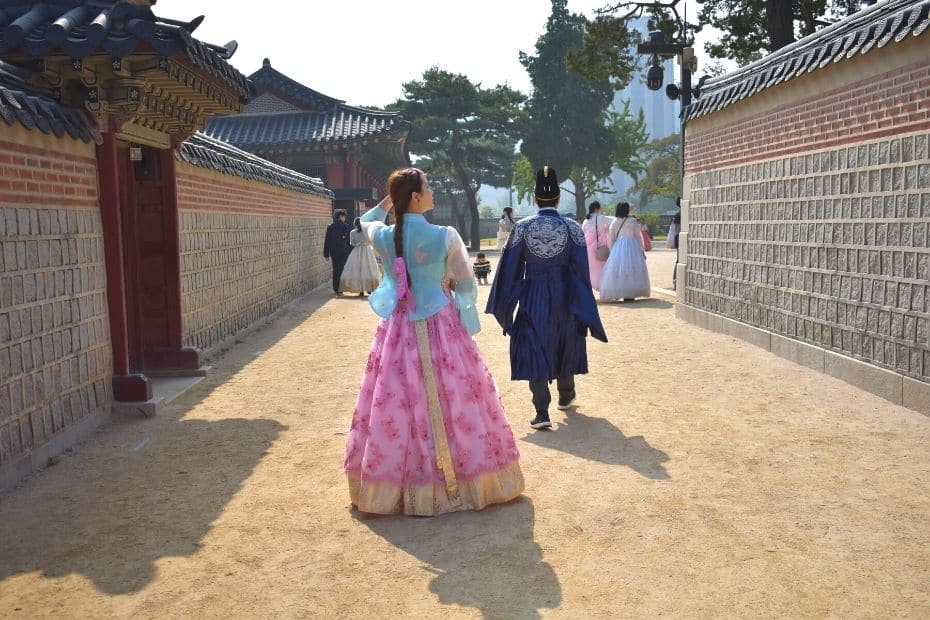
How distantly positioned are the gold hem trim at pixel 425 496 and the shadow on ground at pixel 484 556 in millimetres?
42

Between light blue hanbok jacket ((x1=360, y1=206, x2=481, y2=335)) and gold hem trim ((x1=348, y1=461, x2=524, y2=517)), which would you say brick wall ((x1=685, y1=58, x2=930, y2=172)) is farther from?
gold hem trim ((x1=348, y1=461, x2=524, y2=517))

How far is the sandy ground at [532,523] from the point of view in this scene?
11.0 ft

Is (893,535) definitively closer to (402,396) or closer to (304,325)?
(402,396)

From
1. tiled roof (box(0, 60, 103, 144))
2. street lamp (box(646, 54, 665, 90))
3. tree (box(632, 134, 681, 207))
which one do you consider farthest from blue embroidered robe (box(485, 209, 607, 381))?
tree (box(632, 134, 681, 207))

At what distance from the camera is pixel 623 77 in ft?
63.5

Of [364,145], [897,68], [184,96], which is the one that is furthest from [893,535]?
[364,145]

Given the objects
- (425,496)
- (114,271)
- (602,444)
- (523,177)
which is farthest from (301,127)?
(523,177)

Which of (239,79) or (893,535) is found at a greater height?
(239,79)

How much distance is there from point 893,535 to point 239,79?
641 centimetres

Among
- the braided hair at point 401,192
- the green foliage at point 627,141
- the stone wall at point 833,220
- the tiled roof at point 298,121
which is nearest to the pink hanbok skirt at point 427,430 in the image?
the braided hair at point 401,192

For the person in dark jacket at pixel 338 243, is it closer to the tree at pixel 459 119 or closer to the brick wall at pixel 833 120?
the brick wall at pixel 833 120

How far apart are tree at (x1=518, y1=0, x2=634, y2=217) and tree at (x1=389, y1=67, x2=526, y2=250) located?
1.27 meters

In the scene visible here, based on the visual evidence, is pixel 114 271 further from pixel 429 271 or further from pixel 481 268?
pixel 481 268

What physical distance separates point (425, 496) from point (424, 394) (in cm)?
50
